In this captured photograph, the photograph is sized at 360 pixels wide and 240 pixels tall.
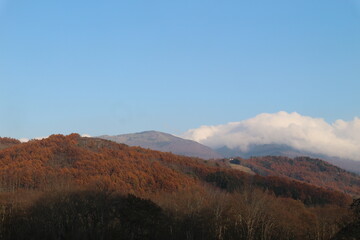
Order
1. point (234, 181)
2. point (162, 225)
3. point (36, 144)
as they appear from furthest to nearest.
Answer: point (36, 144)
point (234, 181)
point (162, 225)

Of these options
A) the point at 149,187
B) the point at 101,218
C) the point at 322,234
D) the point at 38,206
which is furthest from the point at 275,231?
the point at 149,187

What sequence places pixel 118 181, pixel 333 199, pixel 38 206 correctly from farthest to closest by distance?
pixel 333 199
pixel 118 181
pixel 38 206

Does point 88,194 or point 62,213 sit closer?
point 62,213

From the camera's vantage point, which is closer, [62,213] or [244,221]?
[244,221]

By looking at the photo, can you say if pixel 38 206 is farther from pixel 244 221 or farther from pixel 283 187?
pixel 283 187

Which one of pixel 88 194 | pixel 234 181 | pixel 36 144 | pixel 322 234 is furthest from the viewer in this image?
pixel 36 144

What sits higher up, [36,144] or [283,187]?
[36,144]

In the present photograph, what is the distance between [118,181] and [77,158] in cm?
2519

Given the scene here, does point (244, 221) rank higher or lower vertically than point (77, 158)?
lower

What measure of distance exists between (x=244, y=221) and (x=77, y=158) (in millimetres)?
89639

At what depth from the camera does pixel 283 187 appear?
120m

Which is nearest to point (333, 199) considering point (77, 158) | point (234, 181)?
point (234, 181)

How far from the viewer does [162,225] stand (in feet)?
127

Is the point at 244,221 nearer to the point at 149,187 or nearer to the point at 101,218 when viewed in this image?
the point at 101,218
